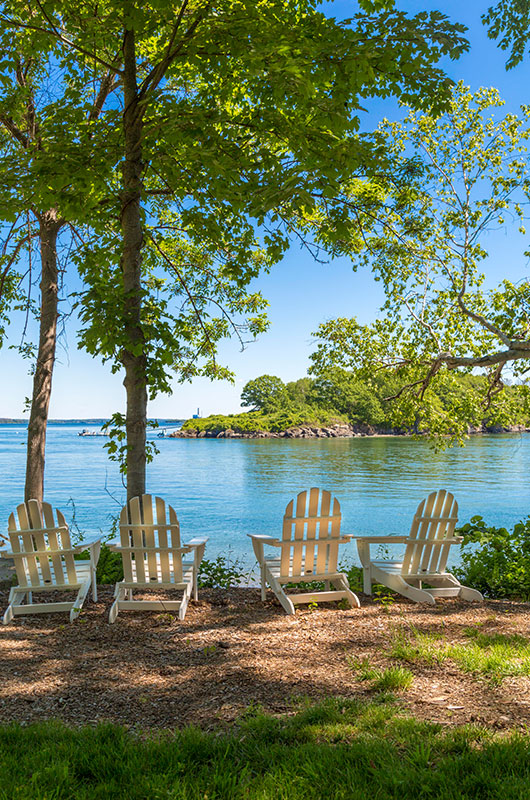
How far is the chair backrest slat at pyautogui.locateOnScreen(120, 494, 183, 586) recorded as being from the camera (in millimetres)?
5078

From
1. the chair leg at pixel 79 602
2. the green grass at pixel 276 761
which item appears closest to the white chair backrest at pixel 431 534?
the green grass at pixel 276 761

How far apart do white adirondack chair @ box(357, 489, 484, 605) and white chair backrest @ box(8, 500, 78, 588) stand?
2.74 m

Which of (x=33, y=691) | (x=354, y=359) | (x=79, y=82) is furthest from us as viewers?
(x=354, y=359)

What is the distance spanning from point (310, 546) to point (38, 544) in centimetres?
241

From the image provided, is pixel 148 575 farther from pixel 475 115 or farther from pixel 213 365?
pixel 475 115

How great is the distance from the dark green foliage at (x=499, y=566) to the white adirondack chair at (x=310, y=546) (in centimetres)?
178

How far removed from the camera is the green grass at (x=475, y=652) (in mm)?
3529

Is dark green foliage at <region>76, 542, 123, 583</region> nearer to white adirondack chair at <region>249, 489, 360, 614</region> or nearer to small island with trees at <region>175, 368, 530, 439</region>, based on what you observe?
white adirondack chair at <region>249, 489, 360, 614</region>

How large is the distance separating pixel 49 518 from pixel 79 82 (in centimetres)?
555

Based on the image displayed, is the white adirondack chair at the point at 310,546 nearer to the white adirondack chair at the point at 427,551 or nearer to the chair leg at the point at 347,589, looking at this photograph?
the chair leg at the point at 347,589

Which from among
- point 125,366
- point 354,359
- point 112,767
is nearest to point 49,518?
Result: point 125,366

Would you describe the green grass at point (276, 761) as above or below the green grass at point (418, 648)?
above

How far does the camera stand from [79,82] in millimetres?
7449

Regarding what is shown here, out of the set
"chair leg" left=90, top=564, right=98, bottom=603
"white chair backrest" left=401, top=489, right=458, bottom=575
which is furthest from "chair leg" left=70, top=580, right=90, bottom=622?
"white chair backrest" left=401, top=489, right=458, bottom=575
